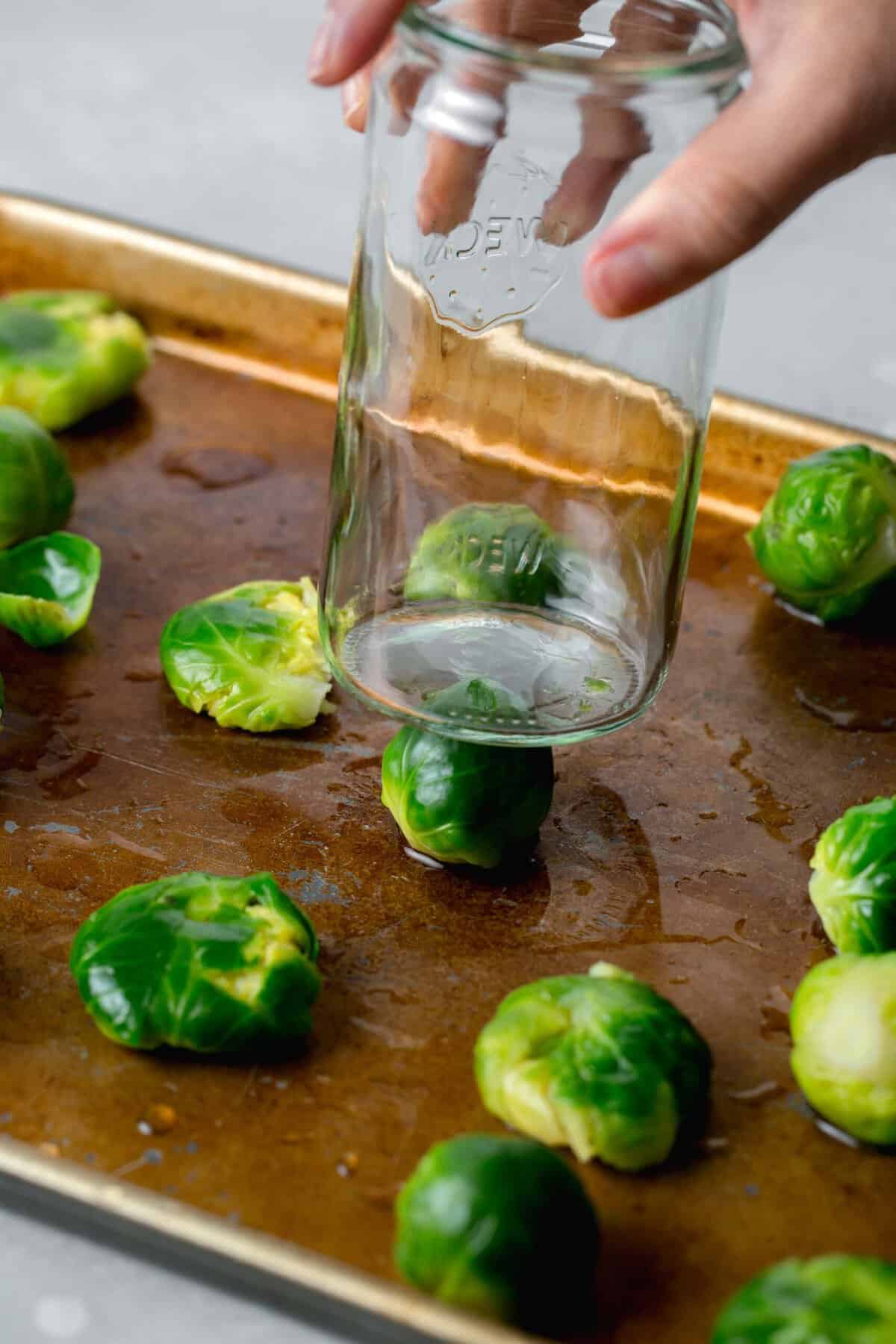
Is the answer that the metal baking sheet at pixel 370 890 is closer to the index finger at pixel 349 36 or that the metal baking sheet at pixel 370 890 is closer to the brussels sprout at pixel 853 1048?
the brussels sprout at pixel 853 1048

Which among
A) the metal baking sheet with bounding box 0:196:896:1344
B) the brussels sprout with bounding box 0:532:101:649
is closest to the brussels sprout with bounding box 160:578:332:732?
the metal baking sheet with bounding box 0:196:896:1344

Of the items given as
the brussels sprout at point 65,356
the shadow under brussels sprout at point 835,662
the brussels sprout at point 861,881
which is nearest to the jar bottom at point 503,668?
the brussels sprout at point 861,881

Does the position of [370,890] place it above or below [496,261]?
below

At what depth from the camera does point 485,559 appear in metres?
2.27

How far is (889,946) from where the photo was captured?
2014 millimetres

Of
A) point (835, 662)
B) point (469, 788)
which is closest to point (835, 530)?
point (835, 662)

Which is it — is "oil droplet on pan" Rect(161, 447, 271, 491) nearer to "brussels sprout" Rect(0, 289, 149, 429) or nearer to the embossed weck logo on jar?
"brussels sprout" Rect(0, 289, 149, 429)

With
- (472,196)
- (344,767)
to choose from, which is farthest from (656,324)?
(344,767)

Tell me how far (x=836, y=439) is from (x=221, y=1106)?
5.54ft

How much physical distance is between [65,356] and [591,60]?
152cm

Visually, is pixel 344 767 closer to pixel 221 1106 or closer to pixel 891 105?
pixel 221 1106

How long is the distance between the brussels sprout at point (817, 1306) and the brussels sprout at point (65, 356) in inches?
81.3

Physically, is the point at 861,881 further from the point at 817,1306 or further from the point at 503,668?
the point at 817,1306

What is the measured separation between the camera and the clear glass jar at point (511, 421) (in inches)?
80.0
